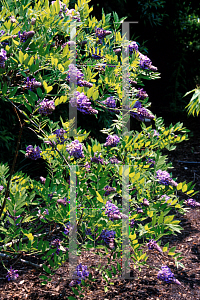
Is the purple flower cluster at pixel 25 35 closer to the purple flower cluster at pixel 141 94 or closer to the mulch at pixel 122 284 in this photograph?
the purple flower cluster at pixel 141 94

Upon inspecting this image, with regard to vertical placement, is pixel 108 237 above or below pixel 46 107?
below

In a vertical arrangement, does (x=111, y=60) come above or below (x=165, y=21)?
below

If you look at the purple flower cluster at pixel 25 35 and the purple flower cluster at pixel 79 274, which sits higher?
the purple flower cluster at pixel 25 35

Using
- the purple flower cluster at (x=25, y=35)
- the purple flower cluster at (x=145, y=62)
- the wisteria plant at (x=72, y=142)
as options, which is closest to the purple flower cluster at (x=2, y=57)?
the wisteria plant at (x=72, y=142)

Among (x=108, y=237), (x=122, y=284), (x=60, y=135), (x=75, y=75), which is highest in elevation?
(x=75, y=75)

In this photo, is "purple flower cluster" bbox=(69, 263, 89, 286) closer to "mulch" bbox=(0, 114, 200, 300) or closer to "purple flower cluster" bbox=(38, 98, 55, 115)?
"mulch" bbox=(0, 114, 200, 300)

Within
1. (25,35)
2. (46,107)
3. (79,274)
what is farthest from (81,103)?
(79,274)

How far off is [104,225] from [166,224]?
0.31 meters

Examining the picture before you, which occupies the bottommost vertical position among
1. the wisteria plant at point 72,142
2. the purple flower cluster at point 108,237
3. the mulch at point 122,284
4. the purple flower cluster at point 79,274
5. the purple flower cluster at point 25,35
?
the mulch at point 122,284

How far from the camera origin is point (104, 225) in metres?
1.55

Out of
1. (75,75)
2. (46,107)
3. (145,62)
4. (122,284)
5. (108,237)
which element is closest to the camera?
(46,107)

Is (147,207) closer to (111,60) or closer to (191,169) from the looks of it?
(111,60)

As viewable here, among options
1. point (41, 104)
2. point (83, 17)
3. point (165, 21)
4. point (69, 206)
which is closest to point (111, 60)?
point (83, 17)

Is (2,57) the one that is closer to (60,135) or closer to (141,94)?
(60,135)
